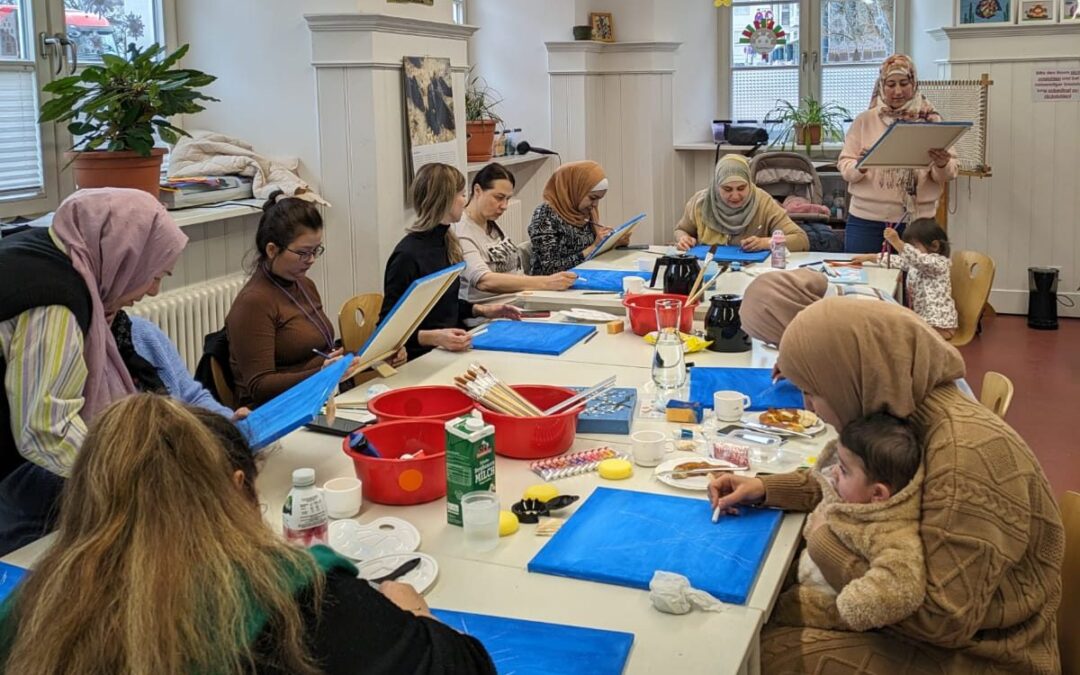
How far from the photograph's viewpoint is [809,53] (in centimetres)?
813

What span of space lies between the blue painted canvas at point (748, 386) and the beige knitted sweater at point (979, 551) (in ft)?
2.88

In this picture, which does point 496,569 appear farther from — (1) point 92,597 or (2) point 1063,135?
(2) point 1063,135

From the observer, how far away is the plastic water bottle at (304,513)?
5.86 feet

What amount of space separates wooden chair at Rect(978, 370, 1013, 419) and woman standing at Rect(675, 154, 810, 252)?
7.84ft

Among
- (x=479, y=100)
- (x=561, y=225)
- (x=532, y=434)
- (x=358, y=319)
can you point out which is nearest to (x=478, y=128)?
(x=479, y=100)

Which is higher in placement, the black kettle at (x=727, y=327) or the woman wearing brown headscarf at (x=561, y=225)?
the woman wearing brown headscarf at (x=561, y=225)

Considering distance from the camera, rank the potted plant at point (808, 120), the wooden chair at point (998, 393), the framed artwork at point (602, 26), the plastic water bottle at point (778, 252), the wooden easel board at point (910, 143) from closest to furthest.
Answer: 1. the wooden chair at point (998, 393)
2. the plastic water bottle at point (778, 252)
3. the wooden easel board at point (910, 143)
4. the framed artwork at point (602, 26)
5. the potted plant at point (808, 120)

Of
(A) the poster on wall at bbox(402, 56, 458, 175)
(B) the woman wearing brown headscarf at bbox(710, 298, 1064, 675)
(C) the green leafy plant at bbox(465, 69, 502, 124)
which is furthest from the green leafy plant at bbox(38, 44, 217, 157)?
(C) the green leafy plant at bbox(465, 69, 502, 124)

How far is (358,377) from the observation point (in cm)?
321

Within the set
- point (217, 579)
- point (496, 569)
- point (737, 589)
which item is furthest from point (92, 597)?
point (737, 589)

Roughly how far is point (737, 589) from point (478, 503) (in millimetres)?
478

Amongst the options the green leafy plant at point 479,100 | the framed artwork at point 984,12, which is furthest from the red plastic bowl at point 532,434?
the framed artwork at point 984,12

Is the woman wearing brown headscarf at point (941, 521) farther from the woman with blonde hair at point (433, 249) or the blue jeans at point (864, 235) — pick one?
the blue jeans at point (864, 235)

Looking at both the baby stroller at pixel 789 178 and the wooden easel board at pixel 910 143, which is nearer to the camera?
the wooden easel board at pixel 910 143
